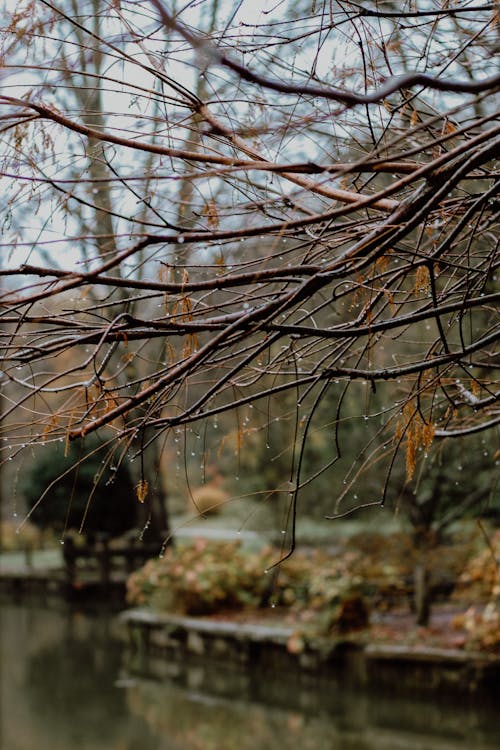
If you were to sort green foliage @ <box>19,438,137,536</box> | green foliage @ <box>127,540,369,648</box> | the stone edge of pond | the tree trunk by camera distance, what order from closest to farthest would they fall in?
the stone edge of pond
the tree trunk
green foliage @ <box>127,540,369,648</box>
green foliage @ <box>19,438,137,536</box>

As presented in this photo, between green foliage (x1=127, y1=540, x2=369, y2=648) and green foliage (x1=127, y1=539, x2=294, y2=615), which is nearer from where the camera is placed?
green foliage (x1=127, y1=540, x2=369, y2=648)

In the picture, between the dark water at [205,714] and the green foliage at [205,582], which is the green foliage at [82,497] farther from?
the dark water at [205,714]

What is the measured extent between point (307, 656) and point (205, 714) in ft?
3.77

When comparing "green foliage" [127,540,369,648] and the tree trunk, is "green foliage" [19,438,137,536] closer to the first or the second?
"green foliage" [127,540,369,648]

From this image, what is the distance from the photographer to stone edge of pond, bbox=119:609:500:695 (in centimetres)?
669

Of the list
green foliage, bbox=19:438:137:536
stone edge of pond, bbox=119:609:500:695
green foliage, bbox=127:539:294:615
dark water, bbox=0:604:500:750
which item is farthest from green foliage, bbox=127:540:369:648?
green foliage, bbox=19:438:137:536

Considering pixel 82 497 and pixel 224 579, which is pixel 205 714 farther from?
pixel 82 497

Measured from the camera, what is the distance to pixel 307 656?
763 centimetres

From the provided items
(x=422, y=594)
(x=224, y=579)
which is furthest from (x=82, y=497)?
(x=422, y=594)

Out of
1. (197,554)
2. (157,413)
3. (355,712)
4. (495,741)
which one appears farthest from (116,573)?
(157,413)

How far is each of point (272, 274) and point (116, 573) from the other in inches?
512

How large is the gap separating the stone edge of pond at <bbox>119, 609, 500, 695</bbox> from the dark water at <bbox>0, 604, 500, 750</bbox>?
13 cm

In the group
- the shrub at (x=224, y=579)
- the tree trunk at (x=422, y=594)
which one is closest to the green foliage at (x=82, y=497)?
the shrub at (x=224, y=579)

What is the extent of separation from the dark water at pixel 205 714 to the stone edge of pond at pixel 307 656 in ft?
0.43
